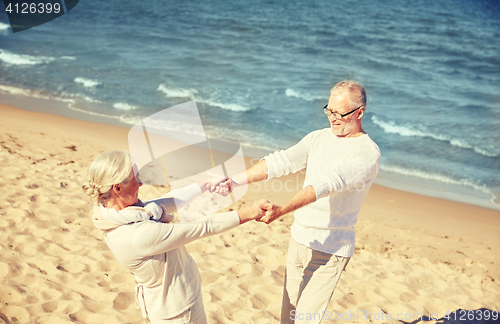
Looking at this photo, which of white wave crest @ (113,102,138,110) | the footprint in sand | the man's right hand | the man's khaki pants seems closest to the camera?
the man's khaki pants

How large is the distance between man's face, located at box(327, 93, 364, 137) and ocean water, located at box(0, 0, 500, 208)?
6.20 metres

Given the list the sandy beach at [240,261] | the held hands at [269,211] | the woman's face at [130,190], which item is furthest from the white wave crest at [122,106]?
the woman's face at [130,190]

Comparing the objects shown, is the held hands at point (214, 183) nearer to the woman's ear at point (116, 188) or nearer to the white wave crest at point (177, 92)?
the woman's ear at point (116, 188)

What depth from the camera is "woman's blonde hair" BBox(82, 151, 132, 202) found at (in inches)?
81.8

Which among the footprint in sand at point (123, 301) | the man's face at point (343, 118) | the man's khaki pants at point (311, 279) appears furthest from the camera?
the footprint in sand at point (123, 301)

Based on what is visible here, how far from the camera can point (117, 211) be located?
213cm

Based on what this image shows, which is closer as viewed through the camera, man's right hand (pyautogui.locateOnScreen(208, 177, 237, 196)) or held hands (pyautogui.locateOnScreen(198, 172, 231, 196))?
held hands (pyautogui.locateOnScreen(198, 172, 231, 196))

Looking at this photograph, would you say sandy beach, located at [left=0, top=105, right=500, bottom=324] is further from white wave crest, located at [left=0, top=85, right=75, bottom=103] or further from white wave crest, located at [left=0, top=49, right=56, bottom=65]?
white wave crest, located at [left=0, top=49, right=56, bottom=65]

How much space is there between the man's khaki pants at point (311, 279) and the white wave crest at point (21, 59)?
15.7m

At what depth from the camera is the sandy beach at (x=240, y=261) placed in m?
3.87

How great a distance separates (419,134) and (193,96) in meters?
7.31

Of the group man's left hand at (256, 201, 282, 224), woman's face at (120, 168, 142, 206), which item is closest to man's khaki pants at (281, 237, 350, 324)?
man's left hand at (256, 201, 282, 224)

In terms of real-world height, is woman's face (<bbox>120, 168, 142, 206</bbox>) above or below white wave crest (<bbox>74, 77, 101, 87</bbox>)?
above

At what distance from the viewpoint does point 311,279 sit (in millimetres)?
3057
